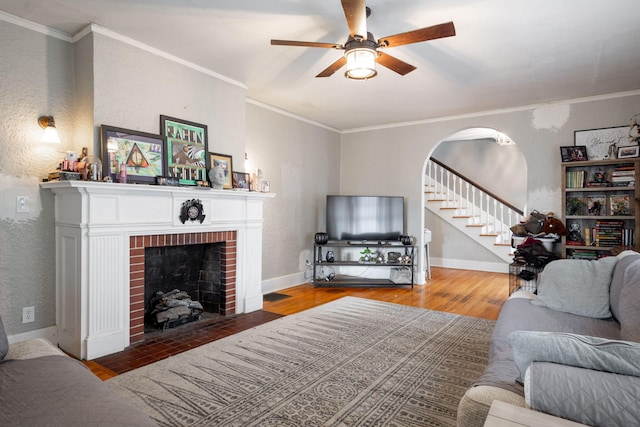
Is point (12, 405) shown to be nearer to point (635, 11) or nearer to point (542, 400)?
point (542, 400)

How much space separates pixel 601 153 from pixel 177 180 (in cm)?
469

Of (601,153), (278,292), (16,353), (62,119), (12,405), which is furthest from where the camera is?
(278,292)

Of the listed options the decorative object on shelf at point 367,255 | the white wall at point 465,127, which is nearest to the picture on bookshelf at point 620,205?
the white wall at point 465,127

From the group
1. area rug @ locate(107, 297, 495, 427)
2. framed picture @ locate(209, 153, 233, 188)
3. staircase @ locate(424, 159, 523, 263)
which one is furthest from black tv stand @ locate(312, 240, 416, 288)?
staircase @ locate(424, 159, 523, 263)

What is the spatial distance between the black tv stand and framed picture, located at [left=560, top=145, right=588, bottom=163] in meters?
2.20

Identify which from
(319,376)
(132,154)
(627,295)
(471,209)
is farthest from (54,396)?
(471,209)

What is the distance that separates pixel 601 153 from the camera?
4.28m

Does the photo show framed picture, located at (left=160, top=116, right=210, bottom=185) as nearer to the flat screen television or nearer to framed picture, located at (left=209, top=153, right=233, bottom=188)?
framed picture, located at (left=209, top=153, right=233, bottom=188)

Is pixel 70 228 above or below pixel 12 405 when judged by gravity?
above

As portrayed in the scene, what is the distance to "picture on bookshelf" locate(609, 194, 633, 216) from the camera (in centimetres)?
413

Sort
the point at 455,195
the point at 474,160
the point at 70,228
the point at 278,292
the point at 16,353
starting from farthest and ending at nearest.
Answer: the point at 474,160 < the point at 455,195 < the point at 278,292 < the point at 70,228 < the point at 16,353

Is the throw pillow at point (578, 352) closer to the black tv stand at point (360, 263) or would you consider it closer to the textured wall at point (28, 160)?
the textured wall at point (28, 160)

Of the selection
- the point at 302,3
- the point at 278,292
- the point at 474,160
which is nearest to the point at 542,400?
the point at 302,3

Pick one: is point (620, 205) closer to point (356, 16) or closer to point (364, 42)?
point (364, 42)
